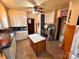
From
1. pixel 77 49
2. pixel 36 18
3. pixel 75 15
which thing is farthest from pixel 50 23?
pixel 77 49

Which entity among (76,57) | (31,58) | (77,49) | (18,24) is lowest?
(31,58)

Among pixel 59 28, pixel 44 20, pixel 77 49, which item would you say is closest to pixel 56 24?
pixel 59 28

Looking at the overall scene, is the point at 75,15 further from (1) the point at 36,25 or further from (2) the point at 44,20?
(1) the point at 36,25

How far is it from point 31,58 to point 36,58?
0.24m

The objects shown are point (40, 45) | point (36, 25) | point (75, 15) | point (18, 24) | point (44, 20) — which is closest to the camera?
point (75, 15)

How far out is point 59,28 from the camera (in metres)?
5.77

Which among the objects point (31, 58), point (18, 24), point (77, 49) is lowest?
point (31, 58)

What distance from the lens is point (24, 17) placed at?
243 inches

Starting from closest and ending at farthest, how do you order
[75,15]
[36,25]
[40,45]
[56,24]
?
[75,15]
[40,45]
[56,24]
[36,25]

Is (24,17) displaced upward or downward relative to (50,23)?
upward

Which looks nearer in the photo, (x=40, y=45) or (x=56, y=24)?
(x=40, y=45)

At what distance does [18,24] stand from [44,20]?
2.56 metres

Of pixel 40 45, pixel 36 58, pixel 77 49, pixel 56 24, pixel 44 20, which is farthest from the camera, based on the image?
pixel 44 20

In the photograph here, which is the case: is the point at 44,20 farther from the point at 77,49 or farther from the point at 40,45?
the point at 77,49
